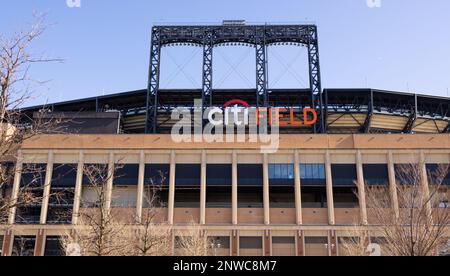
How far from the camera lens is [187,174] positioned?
5231 centimetres

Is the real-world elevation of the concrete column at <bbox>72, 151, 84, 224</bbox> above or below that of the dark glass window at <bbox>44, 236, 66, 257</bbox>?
above

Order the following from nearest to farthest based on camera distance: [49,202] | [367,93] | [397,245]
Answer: [397,245] < [49,202] < [367,93]

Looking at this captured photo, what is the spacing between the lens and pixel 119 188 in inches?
2052

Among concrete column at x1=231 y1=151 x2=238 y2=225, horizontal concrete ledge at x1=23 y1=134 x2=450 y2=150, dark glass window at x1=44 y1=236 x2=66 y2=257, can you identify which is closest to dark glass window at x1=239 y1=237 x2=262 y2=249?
concrete column at x1=231 y1=151 x2=238 y2=225

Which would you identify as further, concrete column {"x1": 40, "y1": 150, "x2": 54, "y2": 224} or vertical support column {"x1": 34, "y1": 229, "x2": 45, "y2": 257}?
concrete column {"x1": 40, "y1": 150, "x2": 54, "y2": 224}

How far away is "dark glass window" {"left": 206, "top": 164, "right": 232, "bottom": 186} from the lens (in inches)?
2044

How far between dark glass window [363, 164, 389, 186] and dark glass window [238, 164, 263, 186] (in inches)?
476

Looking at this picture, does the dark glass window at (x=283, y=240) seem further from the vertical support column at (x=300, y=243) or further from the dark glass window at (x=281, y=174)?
the dark glass window at (x=281, y=174)

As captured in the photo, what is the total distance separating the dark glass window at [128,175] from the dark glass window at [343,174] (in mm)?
22964

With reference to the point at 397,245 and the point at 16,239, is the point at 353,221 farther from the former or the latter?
the point at 16,239

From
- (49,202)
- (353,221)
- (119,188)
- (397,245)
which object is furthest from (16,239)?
(397,245)

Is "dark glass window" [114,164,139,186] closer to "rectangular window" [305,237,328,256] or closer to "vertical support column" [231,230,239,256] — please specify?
"vertical support column" [231,230,239,256]

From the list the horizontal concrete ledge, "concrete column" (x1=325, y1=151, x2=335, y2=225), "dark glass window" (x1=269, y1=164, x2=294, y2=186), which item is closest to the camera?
"concrete column" (x1=325, y1=151, x2=335, y2=225)
